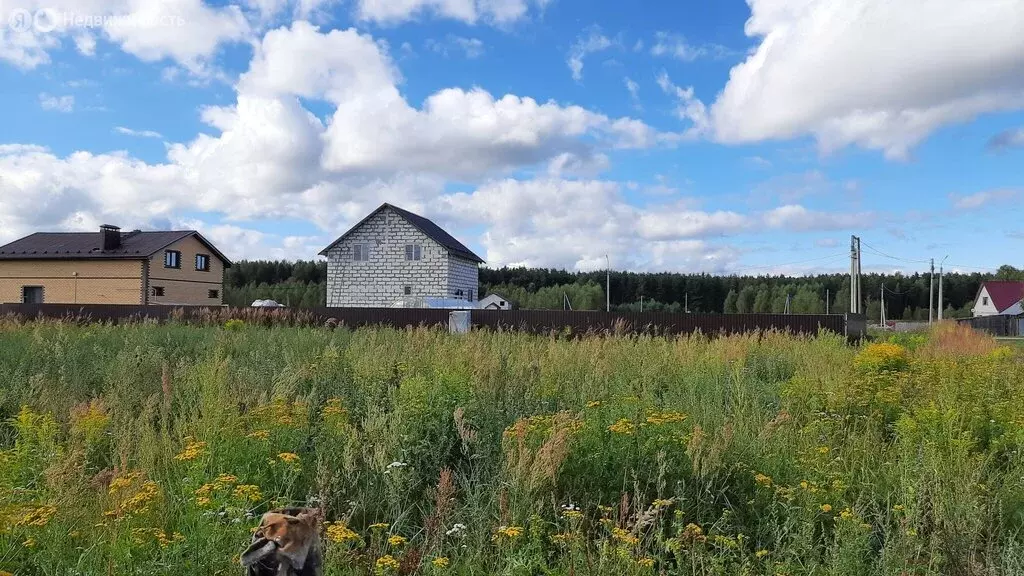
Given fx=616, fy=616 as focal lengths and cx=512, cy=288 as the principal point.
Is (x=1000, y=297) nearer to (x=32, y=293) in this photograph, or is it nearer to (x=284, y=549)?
(x=284, y=549)

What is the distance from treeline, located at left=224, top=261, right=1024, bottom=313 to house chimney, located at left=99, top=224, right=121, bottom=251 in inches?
1113

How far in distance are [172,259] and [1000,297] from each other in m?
77.7

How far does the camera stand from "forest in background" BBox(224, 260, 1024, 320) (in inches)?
2702

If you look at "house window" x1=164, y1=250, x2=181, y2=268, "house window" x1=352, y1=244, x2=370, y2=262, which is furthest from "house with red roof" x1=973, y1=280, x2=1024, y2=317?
"house window" x1=164, y1=250, x2=181, y2=268

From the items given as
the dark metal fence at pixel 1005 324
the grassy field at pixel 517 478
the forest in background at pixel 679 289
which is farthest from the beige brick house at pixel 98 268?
the dark metal fence at pixel 1005 324

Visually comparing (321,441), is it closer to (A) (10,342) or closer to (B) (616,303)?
(A) (10,342)

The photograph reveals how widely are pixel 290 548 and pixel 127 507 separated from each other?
170cm

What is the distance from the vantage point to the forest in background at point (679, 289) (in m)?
68.6

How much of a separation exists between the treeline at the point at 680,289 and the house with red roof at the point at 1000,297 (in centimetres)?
466

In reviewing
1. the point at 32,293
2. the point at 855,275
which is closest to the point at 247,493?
the point at 855,275

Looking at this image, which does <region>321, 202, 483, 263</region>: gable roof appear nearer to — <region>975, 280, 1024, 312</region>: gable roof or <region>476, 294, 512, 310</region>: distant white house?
<region>476, 294, 512, 310</region>: distant white house

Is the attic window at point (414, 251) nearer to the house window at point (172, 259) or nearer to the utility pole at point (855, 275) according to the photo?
the house window at point (172, 259)

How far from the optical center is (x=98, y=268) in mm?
35000

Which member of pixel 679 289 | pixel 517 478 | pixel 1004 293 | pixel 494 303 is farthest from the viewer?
pixel 679 289
